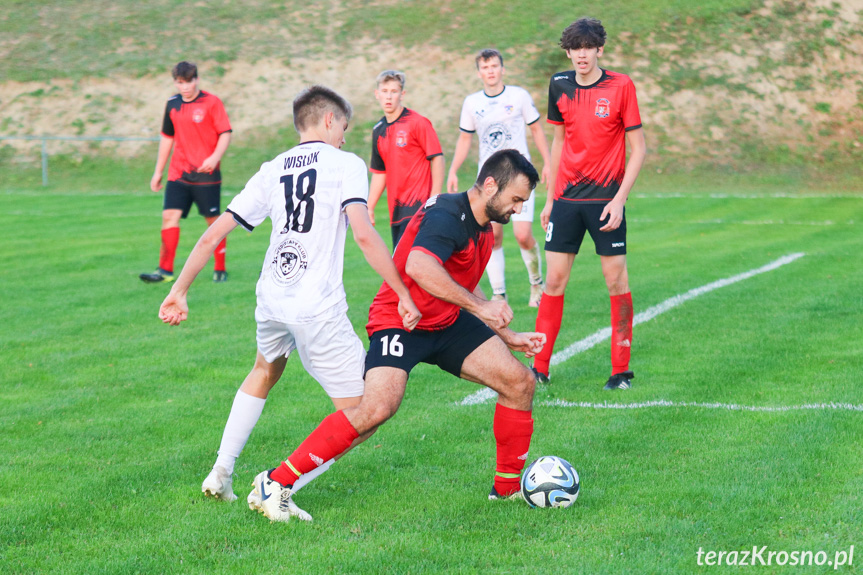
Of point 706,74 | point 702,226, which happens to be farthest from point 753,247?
point 706,74

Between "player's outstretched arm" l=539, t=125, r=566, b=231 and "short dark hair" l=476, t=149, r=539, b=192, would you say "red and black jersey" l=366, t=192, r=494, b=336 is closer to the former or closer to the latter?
"short dark hair" l=476, t=149, r=539, b=192

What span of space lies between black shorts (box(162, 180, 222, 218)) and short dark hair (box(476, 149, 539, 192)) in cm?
824

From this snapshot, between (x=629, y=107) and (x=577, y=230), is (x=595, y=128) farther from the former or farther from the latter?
(x=577, y=230)

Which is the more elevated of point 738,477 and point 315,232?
point 315,232

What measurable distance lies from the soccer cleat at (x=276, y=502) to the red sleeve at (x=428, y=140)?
5.08m

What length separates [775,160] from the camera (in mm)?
30547

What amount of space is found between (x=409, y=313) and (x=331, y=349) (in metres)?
0.41

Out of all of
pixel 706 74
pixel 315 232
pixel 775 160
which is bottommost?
pixel 775 160

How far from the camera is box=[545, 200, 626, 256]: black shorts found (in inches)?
280

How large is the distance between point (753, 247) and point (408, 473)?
11275 mm

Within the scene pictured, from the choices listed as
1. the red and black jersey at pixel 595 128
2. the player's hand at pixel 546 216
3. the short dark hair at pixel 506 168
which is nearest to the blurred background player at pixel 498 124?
the player's hand at pixel 546 216

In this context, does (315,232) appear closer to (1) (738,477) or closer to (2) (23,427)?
(1) (738,477)

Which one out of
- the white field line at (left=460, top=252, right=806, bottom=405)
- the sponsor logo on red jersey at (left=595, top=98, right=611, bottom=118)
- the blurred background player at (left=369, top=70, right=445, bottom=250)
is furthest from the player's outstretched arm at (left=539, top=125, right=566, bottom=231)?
the blurred background player at (left=369, top=70, right=445, bottom=250)

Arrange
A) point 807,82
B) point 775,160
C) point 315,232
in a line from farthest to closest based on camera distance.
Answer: point 807,82 → point 775,160 → point 315,232
